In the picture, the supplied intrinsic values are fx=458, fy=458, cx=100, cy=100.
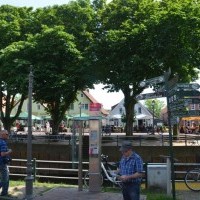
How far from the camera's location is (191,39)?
3177cm

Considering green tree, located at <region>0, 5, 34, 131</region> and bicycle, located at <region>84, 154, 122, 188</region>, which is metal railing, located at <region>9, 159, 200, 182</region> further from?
green tree, located at <region>0, 5, 34, 131</region>

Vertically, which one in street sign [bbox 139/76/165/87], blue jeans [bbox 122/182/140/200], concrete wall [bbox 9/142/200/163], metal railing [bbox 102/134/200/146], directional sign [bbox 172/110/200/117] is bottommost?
blue jeans [bbox 122/182/140/200]

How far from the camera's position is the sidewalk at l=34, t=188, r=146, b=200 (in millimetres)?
12172

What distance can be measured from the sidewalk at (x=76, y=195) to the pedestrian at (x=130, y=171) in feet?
11.5

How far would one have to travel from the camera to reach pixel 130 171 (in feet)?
27.9

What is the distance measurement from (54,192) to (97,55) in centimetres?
2129

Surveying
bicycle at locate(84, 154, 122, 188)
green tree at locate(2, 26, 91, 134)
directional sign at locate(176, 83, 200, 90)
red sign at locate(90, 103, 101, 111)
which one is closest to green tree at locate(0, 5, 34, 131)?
green tree at locate(2, 26, 91, 134)

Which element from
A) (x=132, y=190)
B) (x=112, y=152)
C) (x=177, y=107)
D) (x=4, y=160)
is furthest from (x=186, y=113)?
(x=112, y=152)

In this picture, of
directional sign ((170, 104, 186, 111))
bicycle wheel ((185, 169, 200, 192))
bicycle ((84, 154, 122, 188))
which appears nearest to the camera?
directional sign ((170, 104, 186, 111))

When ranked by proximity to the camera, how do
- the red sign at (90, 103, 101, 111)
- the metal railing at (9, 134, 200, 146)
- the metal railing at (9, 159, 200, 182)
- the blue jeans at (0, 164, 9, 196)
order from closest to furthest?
the blue jeans at (0, 164, 9, 196), the red sign at (90, 103, 101, 111), the metal railing at (9, 159, 200, 182), the metal railing at (9, 134, 200, 146)

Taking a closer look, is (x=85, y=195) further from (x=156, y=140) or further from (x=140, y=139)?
(x=156, y=140)

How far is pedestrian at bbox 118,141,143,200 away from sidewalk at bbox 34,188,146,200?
3.50 meters

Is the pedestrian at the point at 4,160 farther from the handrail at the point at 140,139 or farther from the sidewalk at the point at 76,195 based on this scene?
the handrail at the point at 140,139

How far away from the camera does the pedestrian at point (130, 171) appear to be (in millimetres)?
8453
